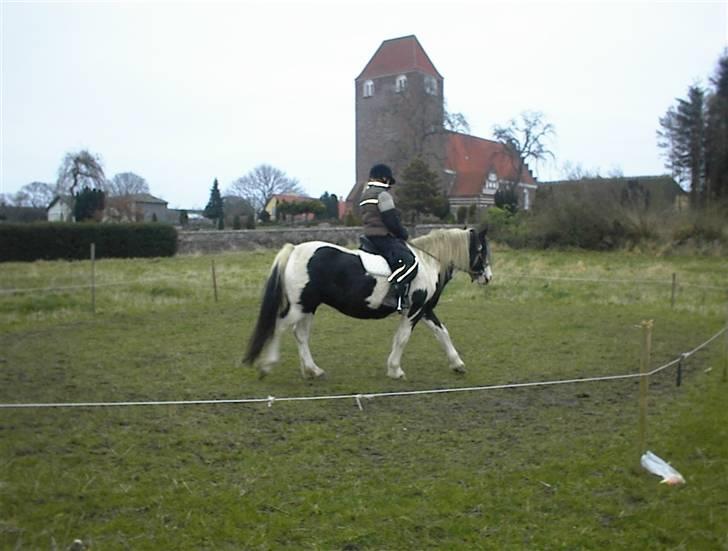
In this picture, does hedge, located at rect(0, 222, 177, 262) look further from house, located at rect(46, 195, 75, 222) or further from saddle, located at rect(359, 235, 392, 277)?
saddle, located at rect(359, 235, 392, 277)

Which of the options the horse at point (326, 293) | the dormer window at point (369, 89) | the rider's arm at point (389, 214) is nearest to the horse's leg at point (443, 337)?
the horse at point (326, 293)

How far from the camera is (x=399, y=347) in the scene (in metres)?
7.32

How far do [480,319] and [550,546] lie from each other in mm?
8780

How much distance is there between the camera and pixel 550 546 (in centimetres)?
343

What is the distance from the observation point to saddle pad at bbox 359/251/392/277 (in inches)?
278

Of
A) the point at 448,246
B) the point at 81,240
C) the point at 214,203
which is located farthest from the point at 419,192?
the point at 448,246

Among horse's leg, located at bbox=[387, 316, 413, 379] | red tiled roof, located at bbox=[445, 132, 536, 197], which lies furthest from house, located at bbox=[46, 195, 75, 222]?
horse's leg, located at bbox=[387, 316, 413, 379]

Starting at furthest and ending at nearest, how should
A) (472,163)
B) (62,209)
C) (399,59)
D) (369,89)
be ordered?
1. (472,163)
2. (369,89)
3. (399,59)
4. (62,209)

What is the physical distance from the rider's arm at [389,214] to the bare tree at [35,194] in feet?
213

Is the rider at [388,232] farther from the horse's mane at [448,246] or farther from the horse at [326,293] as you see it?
the horse's mane at [448,246]

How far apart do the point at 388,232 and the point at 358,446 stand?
9.37 ft

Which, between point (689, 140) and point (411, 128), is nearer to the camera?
point (689, 140)

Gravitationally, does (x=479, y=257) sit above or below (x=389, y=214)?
below

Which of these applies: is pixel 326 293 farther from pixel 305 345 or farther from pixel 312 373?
pixel 312 373
